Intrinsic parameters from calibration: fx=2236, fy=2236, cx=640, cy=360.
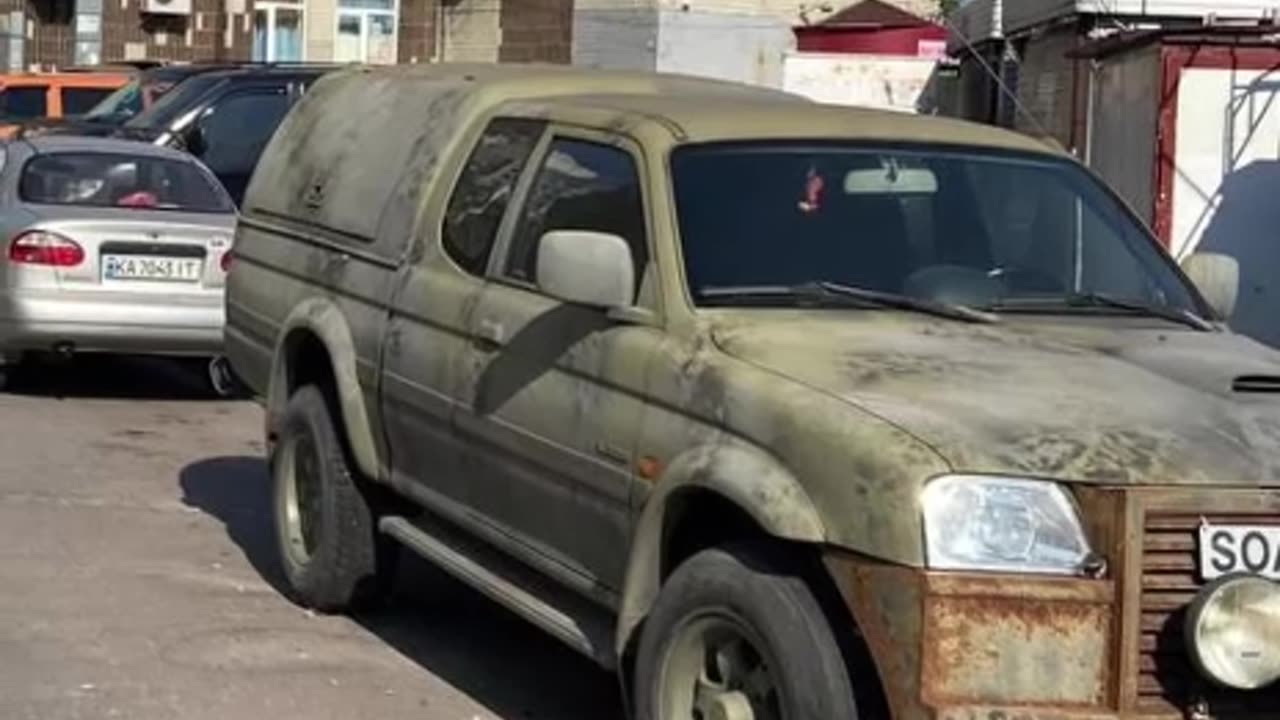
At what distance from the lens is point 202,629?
7.53m

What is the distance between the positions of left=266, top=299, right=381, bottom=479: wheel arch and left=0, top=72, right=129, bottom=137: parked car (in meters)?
16.4

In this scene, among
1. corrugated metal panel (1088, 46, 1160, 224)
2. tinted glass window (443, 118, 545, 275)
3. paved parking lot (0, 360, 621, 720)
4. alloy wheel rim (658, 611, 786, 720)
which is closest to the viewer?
alloy wheel rim (658, 611, 786, 720)

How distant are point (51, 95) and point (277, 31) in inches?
761

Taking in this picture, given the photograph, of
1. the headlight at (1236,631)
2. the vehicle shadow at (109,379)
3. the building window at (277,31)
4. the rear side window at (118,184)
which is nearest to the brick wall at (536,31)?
the building window at (277,31)

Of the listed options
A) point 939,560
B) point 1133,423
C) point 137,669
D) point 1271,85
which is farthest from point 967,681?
point 1271,85

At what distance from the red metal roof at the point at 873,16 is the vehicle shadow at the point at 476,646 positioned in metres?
28.1

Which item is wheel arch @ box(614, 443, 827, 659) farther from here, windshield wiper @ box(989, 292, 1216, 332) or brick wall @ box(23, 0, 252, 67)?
brick wall @ box(23, 0, 252, 67)

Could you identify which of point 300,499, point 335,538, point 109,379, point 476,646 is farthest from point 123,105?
point 476,646

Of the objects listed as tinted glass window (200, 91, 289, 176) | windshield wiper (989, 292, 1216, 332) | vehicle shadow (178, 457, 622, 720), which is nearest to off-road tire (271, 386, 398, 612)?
vehicle shadow (178, 457, 622, 720)

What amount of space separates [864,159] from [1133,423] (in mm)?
1644

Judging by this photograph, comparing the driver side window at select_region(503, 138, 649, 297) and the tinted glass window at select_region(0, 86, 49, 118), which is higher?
the tinted glass window at select_region(0, 86, 49, 118)

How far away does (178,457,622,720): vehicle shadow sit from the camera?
6887mm

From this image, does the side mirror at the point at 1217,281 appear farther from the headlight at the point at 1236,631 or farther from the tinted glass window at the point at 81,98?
the tinted glass window at the point at 81,98

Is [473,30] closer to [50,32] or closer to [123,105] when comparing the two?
[50,32]
